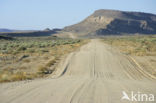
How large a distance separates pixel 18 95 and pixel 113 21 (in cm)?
19559

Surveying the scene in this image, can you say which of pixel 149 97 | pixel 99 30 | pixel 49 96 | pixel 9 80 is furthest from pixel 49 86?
pixel 99 30

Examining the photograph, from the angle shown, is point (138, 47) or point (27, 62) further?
point (138, 47)

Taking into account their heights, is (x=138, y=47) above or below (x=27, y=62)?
below

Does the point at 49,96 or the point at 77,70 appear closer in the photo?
the point at 49,96

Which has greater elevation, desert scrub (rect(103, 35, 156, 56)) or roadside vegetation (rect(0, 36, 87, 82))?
roadside vegetation (rect(0, 36, 87, 82))

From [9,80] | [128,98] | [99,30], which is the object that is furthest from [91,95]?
[99,30]

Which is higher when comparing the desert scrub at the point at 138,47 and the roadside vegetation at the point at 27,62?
the roadside vegetation at the point at 27,62

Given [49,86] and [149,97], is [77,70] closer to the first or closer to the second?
[49,86]

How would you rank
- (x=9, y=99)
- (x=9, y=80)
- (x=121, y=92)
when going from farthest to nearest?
(x=9, y=80)
(x=121, y=92)
(x=9, y=99)

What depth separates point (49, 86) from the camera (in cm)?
1045

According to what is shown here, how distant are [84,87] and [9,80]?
478cm

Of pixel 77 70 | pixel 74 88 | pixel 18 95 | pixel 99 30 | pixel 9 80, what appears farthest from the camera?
pixel 99 30

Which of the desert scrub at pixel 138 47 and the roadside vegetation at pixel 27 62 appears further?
the desert scrub at pixel 138 47

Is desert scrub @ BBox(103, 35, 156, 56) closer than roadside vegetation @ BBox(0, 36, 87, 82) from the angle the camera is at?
No
